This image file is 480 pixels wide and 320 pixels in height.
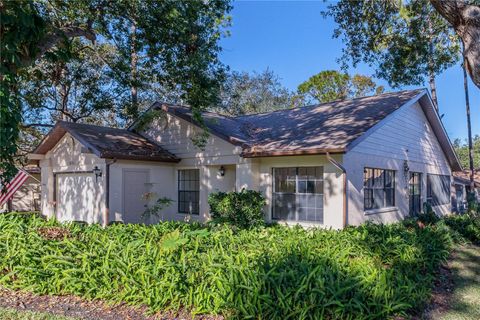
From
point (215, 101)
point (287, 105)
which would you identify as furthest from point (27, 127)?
point (287, 105)

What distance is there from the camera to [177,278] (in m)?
4.92

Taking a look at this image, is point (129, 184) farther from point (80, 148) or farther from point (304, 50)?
point (304, 50)

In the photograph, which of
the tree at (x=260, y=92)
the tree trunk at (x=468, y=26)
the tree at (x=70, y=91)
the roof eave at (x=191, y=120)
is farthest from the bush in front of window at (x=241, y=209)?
the tree at (x=260, y=92)

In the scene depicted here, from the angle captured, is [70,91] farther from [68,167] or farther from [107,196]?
→ [107,196]

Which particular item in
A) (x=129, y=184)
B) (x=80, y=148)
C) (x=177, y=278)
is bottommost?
(x=177, y=278)

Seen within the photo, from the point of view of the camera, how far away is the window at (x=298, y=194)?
11.6 m

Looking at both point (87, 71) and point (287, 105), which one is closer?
point (87, 71)

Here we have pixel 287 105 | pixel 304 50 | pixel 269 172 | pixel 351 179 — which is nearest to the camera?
pixel 351 179

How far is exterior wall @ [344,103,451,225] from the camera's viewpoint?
11.3 m

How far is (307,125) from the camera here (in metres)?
13.9

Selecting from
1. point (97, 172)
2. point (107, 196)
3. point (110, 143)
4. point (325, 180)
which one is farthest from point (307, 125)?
A: point (97, 172)

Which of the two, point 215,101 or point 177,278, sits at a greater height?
point 215,101

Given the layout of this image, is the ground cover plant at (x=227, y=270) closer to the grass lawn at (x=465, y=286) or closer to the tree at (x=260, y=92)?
the grass lawn at (x=465, y=286)

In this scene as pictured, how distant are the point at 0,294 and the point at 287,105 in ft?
109
